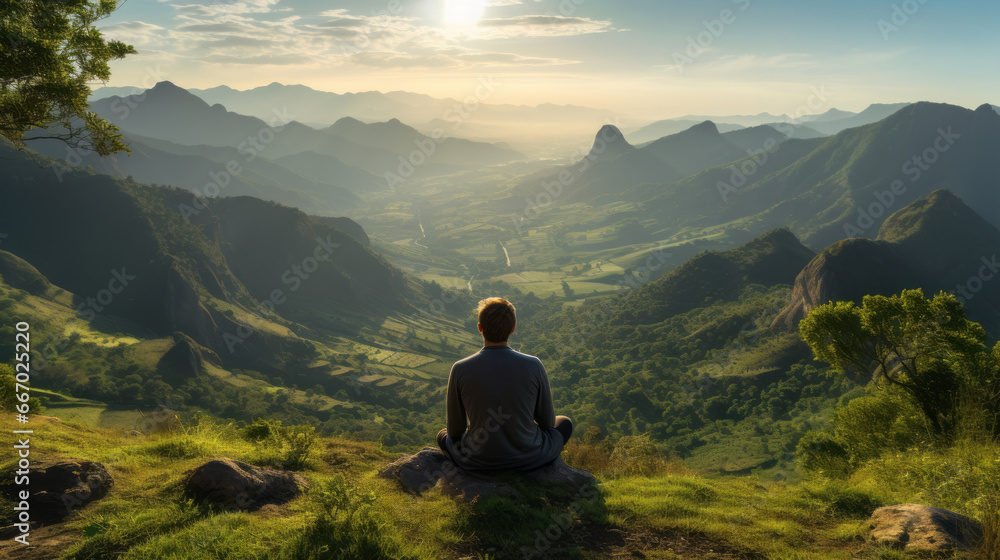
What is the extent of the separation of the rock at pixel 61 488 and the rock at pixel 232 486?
1.14 m

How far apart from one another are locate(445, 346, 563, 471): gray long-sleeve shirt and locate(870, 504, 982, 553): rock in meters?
4.83

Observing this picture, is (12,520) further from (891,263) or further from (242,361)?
(242,361)

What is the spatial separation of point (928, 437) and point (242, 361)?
5502 inches

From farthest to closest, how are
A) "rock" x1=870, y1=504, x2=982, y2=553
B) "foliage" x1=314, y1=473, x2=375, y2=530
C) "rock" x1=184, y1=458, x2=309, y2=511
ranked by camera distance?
"rock" x1=184, y1=458, x2=309, y2=511
"rock" x1=870, y1=504, x2=982, y2=553
"foliage" x1=314, y1=473, x2=375, y2=530

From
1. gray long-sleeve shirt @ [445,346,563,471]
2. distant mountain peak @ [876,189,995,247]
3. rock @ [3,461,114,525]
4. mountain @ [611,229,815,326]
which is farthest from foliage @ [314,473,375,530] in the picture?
distant mountain peak @ [876,189,995,247]

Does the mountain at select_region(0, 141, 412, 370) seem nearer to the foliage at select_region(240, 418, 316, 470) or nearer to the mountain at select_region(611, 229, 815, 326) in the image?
the mountain at select_region(611, 229, 815, 326)

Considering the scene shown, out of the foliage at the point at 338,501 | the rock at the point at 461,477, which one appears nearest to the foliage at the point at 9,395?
the rock at the point at 461,477

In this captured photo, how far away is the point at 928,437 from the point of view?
1207 centimetres

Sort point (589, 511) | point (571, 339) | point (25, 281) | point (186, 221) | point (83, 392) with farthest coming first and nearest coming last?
point (186, 221) < point (571, 339) < point (25, 281) < point (83, 392) < point (589, 511)

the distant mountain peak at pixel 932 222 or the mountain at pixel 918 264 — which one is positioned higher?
the distant mountain peak at pixel 932 222

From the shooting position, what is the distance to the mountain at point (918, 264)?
3265 inches

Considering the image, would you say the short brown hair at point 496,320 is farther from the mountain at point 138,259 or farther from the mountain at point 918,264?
the mountain at point 138,259

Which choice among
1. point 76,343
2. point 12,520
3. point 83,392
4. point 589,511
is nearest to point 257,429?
point 12,520

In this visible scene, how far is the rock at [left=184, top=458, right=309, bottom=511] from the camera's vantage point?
6.68m
